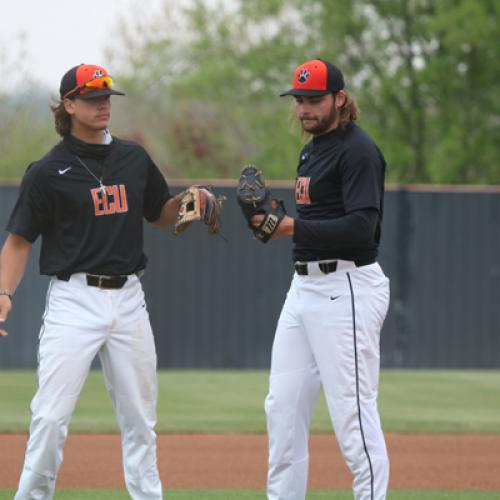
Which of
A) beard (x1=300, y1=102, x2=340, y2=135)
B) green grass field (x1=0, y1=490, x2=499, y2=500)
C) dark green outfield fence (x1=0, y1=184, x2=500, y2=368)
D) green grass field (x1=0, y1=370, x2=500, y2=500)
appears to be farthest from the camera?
dark green outfield fence (x1=0, y1=184, x2=500, y2=368)

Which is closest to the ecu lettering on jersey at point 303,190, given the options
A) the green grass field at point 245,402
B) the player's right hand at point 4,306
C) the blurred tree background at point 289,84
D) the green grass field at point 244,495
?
the player's right hand at point 4,306

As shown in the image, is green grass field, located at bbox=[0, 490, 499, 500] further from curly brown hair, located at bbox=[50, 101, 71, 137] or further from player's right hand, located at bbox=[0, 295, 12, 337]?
curly brown hair, located at bbox=[50, 101, 71, 137]

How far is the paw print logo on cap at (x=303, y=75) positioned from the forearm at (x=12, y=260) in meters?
1.33

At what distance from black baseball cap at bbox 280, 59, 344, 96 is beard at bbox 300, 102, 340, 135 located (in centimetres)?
9

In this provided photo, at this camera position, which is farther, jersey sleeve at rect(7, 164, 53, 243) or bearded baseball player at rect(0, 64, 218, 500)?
jersey sleeve at rect(7, 164, 53, 243)

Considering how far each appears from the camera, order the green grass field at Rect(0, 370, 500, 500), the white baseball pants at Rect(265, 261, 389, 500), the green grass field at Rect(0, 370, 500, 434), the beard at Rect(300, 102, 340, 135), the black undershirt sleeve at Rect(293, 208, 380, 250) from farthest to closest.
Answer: the green grass field at Rect(0, 370, 500, 434), the green grass field at Rect(0, 370, 500, 500), the beard at Rect(300, 102, 340, 135), the white baseball pants at Rect(265, 261, 389, 500), the black undershirt sleeve at Rect(293, 208, 380, 250)

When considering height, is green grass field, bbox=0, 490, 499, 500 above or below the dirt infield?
above

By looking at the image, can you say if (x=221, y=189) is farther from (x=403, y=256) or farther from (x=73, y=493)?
(x=73, y=493)

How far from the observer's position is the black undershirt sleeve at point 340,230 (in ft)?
15.2

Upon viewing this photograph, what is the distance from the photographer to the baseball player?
4.70 m

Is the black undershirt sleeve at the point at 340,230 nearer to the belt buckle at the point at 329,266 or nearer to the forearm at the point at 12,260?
the belt buckle at the point at 329,266

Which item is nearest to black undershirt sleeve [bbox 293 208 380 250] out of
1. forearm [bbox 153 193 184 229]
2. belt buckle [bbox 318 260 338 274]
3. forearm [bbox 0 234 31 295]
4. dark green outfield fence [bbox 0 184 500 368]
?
belt buckle [bbox 318 260 338 274]

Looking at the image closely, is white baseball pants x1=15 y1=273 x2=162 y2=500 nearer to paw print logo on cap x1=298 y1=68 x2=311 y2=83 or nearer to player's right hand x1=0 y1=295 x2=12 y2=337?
player's right hand x1=0 y1=295 x2=12 y2=337

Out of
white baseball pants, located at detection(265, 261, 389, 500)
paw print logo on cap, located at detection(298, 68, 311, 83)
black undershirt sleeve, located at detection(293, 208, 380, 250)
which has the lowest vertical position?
white baseball pants, located at detection(265, 261, 389, 500)
